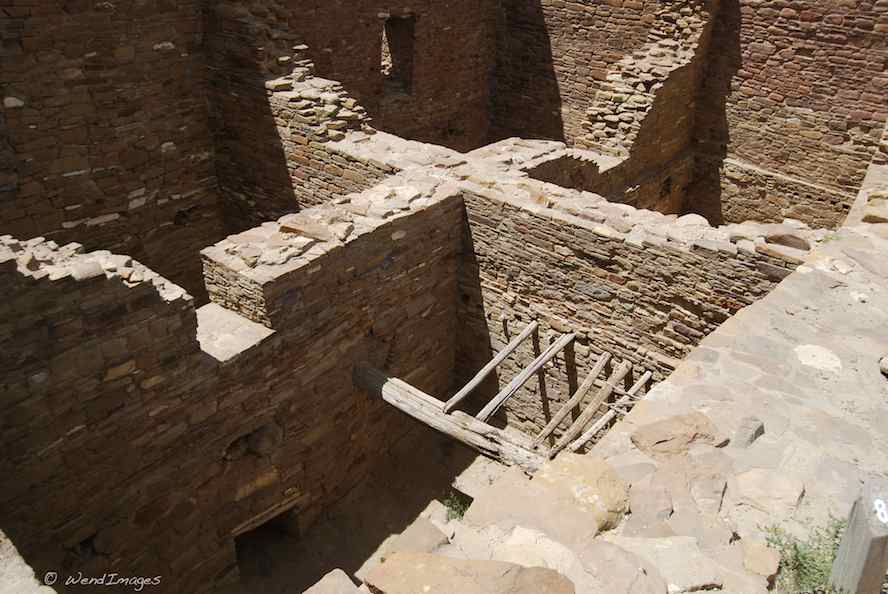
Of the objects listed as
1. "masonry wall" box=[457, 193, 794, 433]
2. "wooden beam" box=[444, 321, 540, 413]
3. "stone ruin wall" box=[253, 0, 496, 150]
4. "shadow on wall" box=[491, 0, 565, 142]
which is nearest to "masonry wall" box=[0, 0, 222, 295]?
"stone ruin wall" box=[253, 0, 496, 150]

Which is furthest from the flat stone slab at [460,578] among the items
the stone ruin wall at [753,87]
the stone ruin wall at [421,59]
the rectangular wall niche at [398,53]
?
the rectangular wall niche at [398,53]

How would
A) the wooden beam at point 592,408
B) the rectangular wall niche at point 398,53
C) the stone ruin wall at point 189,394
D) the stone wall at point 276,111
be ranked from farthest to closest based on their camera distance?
the rectangular wall niche at point 398,53
the stone wall at point 276,111
the wooden beam at point 592,408
the stone ruin wall at point 189,394

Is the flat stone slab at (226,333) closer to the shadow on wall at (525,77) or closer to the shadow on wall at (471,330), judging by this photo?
the shadow on wall at (471,330)

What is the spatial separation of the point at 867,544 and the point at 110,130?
305 inches

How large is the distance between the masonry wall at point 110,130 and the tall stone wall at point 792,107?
696cm

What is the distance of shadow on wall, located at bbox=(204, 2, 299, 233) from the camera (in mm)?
8547

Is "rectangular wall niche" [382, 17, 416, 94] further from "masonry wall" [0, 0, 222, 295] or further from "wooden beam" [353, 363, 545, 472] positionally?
"wooden beam" [353, 363, 545, 472]

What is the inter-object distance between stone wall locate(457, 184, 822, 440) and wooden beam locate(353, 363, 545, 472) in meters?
1.37

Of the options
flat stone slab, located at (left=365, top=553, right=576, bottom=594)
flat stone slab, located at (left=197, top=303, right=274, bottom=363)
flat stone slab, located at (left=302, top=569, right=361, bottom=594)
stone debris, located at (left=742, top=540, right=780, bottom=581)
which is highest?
flat stone slab, located at (left=302, top=569, right=361, bottom=594)

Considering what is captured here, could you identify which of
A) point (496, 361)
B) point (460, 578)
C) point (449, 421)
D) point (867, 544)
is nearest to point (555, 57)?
point (496, 361)

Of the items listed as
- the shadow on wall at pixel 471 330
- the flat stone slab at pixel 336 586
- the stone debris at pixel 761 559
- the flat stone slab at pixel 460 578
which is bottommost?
the shadow on wall at pixel 471 330

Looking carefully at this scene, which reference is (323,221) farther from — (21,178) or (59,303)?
(21,178)

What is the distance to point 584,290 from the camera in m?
6.94

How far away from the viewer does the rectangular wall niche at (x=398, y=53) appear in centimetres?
1122
